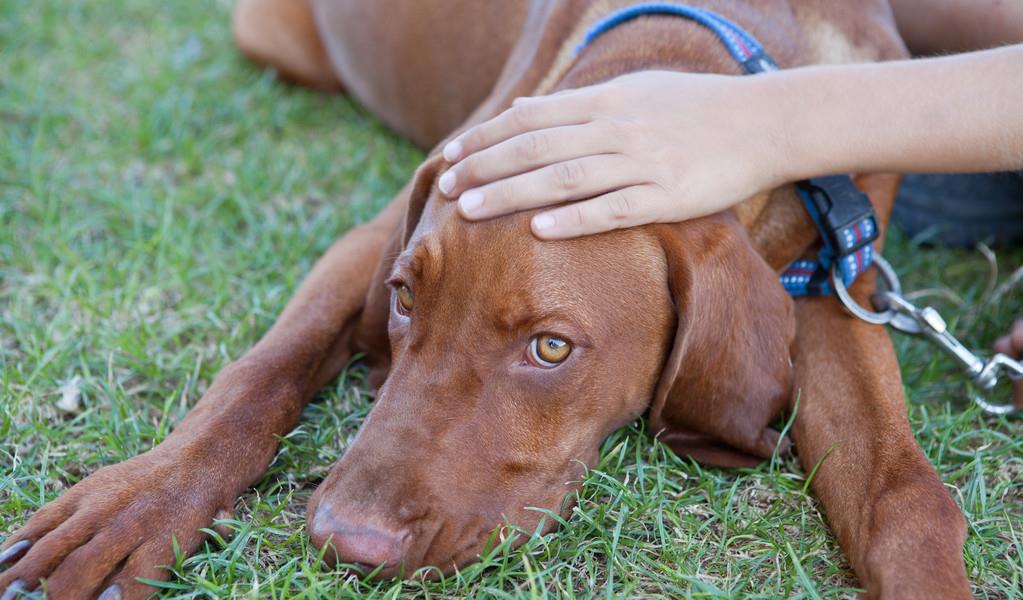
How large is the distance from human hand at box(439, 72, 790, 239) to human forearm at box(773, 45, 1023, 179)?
8 centimetres

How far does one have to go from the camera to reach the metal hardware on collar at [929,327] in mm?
3459

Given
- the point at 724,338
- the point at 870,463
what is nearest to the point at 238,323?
the point at 724,338

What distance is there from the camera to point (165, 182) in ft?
16.7

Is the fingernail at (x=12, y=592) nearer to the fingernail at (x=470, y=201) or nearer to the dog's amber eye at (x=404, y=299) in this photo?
the dog's amber eye at (x=404, y=299)

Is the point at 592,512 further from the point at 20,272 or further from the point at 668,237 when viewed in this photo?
the point at 20,272

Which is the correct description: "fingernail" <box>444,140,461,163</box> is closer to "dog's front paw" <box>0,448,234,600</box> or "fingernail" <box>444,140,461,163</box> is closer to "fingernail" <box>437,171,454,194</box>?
"fingernail" <box>437,171,454,194</box>

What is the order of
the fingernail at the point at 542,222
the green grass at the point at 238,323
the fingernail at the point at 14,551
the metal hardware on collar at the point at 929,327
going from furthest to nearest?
the metal hardware on collar at the point at 929,327
the green grass at the point at 238,323
the fingernail at the point at 542,222
the fingernail at the point at 14,551

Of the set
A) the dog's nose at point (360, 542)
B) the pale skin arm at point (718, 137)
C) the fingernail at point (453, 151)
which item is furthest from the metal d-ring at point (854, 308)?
the dog's nose at point (360, 542)

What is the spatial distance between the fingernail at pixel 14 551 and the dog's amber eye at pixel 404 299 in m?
1.16

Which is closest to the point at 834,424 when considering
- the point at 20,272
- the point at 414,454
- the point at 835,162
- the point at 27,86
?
the point at 835,162

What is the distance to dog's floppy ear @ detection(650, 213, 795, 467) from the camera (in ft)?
9.38

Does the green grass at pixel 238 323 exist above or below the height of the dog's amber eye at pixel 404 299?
below

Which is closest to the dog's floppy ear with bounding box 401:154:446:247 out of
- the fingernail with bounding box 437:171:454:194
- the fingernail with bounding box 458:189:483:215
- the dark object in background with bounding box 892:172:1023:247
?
the fingernail with bounding box 437:171:454:194

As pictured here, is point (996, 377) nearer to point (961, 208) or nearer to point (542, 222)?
point (961, 208)
